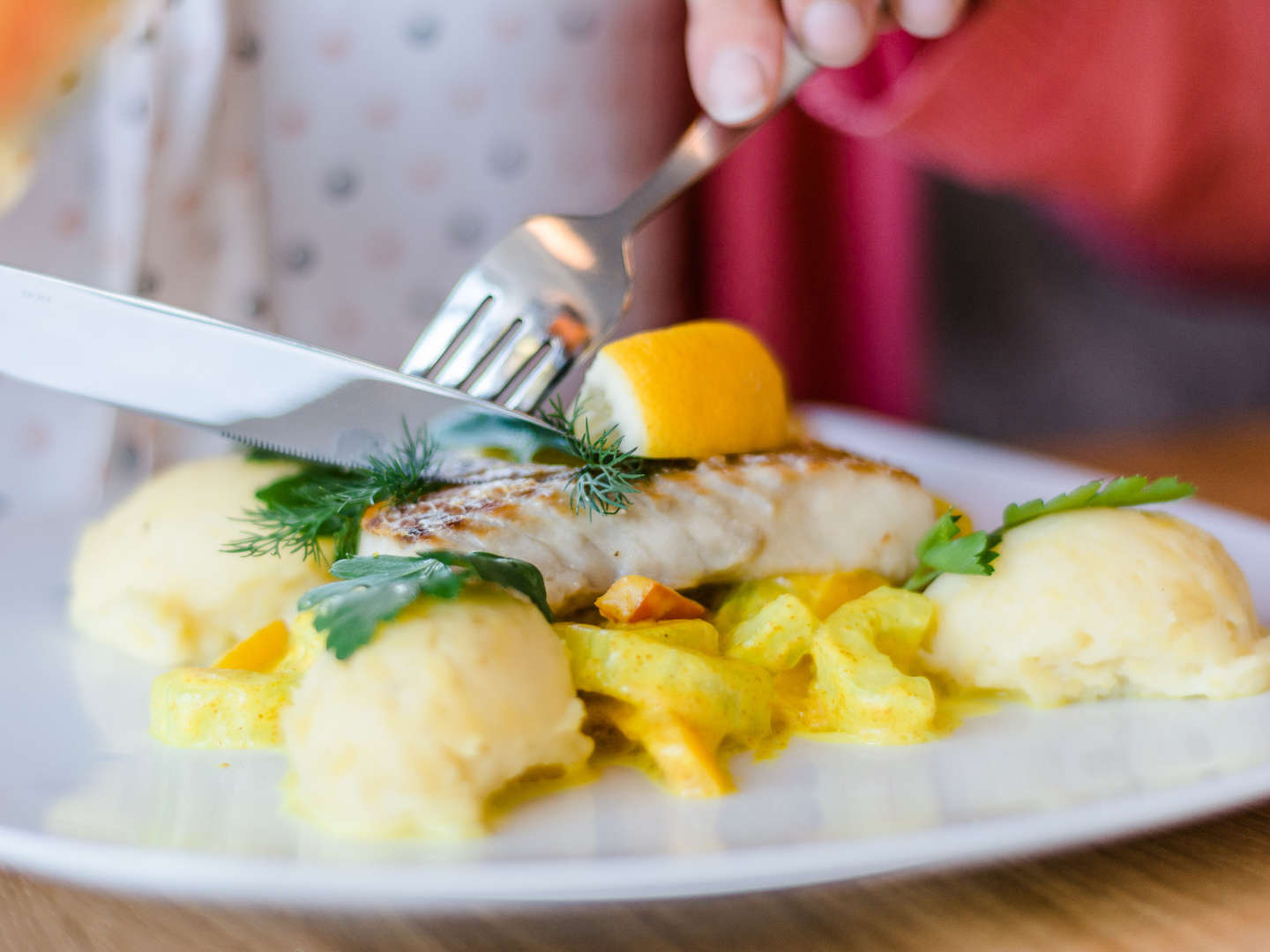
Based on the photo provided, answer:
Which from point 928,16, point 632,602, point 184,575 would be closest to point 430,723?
point 632,602

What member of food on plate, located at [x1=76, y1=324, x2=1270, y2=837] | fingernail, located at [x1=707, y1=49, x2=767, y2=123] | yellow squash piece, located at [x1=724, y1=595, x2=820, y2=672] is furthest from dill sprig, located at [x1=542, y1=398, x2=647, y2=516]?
fingernail, located at [x1=707, y1=49, x2=767, y2=123]

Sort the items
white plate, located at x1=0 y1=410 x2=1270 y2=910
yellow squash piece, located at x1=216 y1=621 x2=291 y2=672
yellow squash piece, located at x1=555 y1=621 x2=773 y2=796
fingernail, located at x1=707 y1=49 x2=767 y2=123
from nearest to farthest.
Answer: white plate, located at x1=0 y1=410 x2=1270 y2=910
yellow squash piece, located at x1=555 y1=621 x2=773 y2=796
yellow squash piece, located at x1=216 y1=621 x2=291 y2=672
fingernail, located at x1=707 y1=49 x2=767 y2=123

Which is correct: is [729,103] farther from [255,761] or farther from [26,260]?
[26,260]

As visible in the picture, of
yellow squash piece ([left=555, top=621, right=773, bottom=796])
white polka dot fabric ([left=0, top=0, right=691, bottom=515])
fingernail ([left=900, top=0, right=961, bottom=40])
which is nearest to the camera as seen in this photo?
yellow squash piece ([left=555, top=621, right=773, bottom=796])

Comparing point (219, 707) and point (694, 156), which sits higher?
A: point (694, 156)

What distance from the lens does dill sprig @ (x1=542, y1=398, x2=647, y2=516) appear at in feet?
5.03

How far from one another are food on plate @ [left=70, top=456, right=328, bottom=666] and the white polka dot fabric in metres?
1.07

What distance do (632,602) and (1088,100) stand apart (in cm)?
188

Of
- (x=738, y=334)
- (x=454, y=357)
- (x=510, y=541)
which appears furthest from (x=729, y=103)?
(x=510, y=541)

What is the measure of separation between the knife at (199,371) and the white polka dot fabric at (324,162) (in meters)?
1.30

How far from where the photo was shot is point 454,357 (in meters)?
1.74

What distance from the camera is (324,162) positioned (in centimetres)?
358

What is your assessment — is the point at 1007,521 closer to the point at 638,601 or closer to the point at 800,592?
the point at 800,592

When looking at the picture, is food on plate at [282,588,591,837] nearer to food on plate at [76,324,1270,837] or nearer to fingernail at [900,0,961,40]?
food on plate at [76,324,1270,837]
